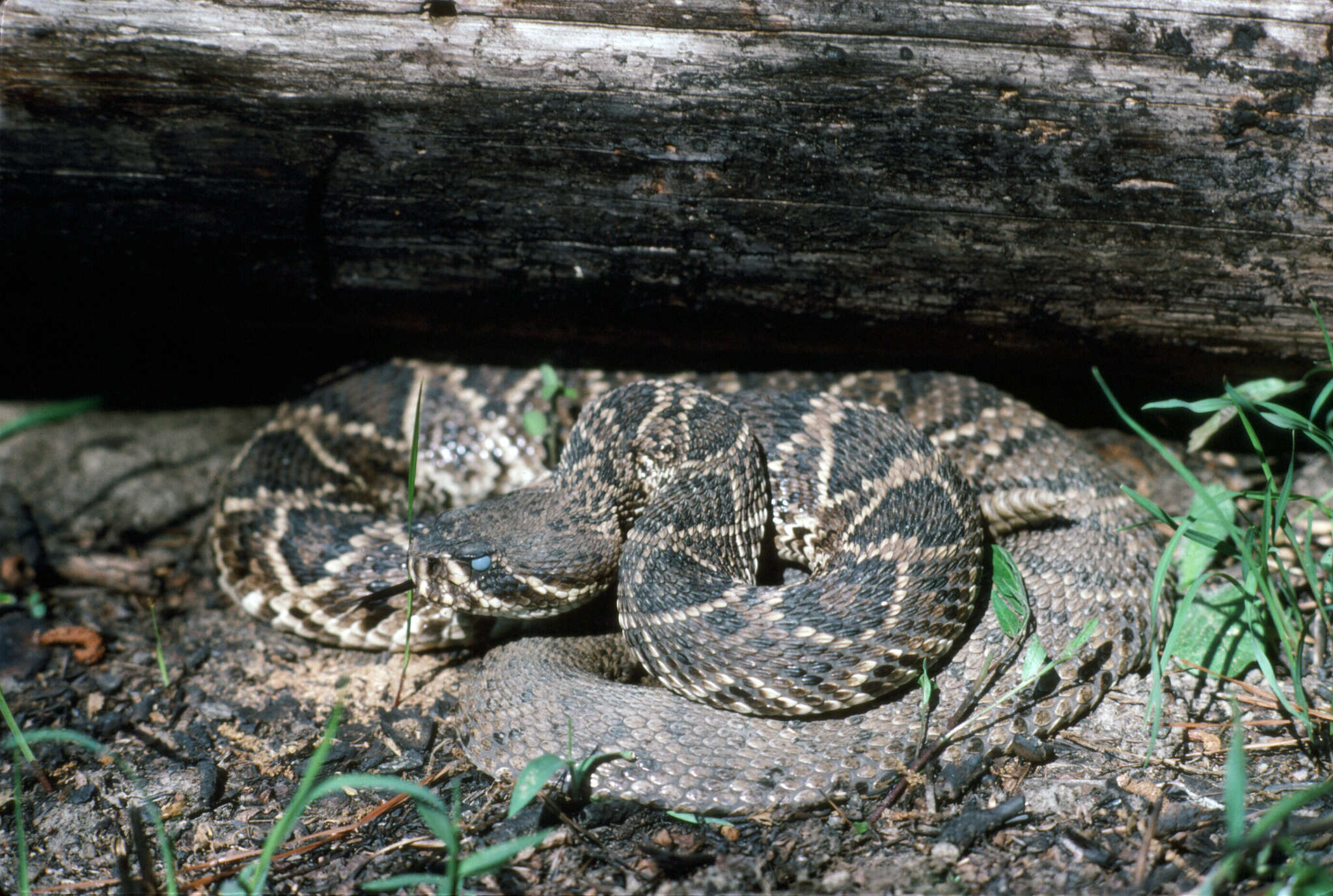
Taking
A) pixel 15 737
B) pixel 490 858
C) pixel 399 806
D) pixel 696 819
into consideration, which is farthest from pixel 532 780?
pixel 15 737

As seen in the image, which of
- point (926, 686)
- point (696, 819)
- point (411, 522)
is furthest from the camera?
point (411, 522)

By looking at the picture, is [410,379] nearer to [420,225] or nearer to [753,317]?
[420,225]

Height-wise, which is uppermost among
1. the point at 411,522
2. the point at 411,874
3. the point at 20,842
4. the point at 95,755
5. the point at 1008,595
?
the point at 411,522

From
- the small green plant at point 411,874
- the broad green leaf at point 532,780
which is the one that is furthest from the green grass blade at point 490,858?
the broad green leaf at point 532,780

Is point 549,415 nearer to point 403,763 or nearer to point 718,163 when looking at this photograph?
point 718,163

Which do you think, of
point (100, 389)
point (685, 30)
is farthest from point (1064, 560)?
point (100, 389)

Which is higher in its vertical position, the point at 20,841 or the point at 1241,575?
the point at 1241,575
